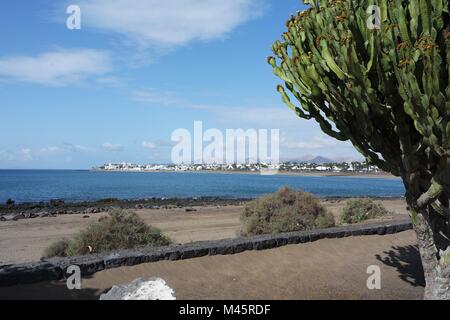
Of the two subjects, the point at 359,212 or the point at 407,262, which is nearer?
the point at 407,262

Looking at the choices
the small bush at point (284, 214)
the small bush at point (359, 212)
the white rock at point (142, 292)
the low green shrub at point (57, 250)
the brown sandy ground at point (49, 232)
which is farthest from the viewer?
the small bush at point (359, 212)

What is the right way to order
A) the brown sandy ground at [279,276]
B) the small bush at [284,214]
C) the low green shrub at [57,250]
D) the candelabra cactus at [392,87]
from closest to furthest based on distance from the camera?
the candelabra cactus at [392,87] → the brown sandy ground at [279,276] → the low green shrub at [57,250] → the small bush at [284,214]

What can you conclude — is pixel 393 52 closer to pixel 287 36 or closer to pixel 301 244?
pixel 287 36

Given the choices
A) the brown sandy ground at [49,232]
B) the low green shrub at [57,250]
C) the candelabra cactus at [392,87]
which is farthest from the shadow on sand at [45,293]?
the brown sandy ground at [49,232]

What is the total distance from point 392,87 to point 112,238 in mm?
6455

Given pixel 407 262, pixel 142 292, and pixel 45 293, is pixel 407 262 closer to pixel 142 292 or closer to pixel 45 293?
pixel 142 292

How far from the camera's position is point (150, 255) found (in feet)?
25.3

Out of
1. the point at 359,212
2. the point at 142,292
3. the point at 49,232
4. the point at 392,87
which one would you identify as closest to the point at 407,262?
the point at 392,87

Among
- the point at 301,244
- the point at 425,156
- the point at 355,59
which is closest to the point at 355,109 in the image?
the point at 355,59

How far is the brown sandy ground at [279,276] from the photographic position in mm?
6527

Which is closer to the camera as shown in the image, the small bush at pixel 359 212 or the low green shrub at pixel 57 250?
the low green shrub at pixel 57 250

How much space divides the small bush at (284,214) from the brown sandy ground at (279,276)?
2.48 m

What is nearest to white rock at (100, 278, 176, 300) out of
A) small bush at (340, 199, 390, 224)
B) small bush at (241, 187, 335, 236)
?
small bush at (241, 187, 335, 236)

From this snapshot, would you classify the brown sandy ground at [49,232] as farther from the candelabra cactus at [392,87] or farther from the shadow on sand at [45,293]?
the candelabra cactus at [392,87]
